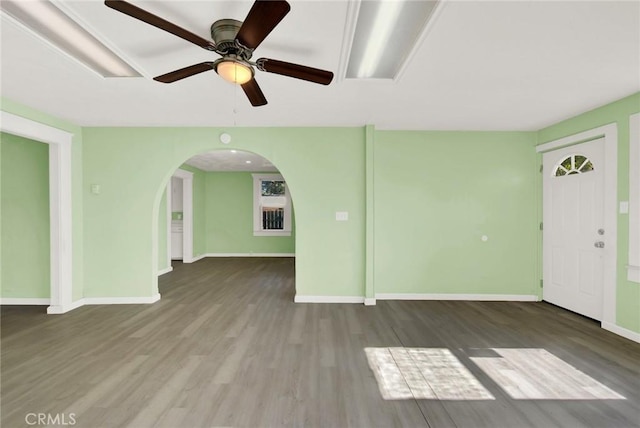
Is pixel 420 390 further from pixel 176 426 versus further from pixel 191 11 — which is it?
pixel 191 11

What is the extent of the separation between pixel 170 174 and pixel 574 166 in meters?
5.72

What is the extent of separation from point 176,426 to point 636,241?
4.57m

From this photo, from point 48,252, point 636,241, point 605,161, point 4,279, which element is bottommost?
point 4,279

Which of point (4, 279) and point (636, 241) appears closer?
point (636, 241)

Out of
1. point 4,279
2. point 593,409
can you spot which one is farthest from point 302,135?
point 4,279

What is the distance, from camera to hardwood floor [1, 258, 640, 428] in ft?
6.33

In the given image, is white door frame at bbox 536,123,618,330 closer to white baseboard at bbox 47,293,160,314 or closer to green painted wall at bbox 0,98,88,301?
white baseboard at bbox 47,293,160,314

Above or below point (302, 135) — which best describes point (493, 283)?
below

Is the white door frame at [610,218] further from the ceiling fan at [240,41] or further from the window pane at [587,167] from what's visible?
the ceiling fan at [240,41]

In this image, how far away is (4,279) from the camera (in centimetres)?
411

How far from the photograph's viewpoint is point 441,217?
4.43 metres

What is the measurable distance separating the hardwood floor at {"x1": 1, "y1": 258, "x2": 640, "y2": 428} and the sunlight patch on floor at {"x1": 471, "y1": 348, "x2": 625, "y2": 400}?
1 centimetres

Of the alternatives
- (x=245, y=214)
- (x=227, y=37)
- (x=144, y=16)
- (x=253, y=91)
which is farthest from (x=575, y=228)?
(x=245, y=214)

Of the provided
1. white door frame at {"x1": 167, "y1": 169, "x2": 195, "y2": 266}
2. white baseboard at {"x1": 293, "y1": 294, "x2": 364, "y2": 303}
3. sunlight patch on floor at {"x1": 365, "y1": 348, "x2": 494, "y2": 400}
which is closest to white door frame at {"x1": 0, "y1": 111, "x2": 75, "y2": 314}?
white baseboard at {"x1": 293, "y1": 294, "x2": 364, "y2": 303}
